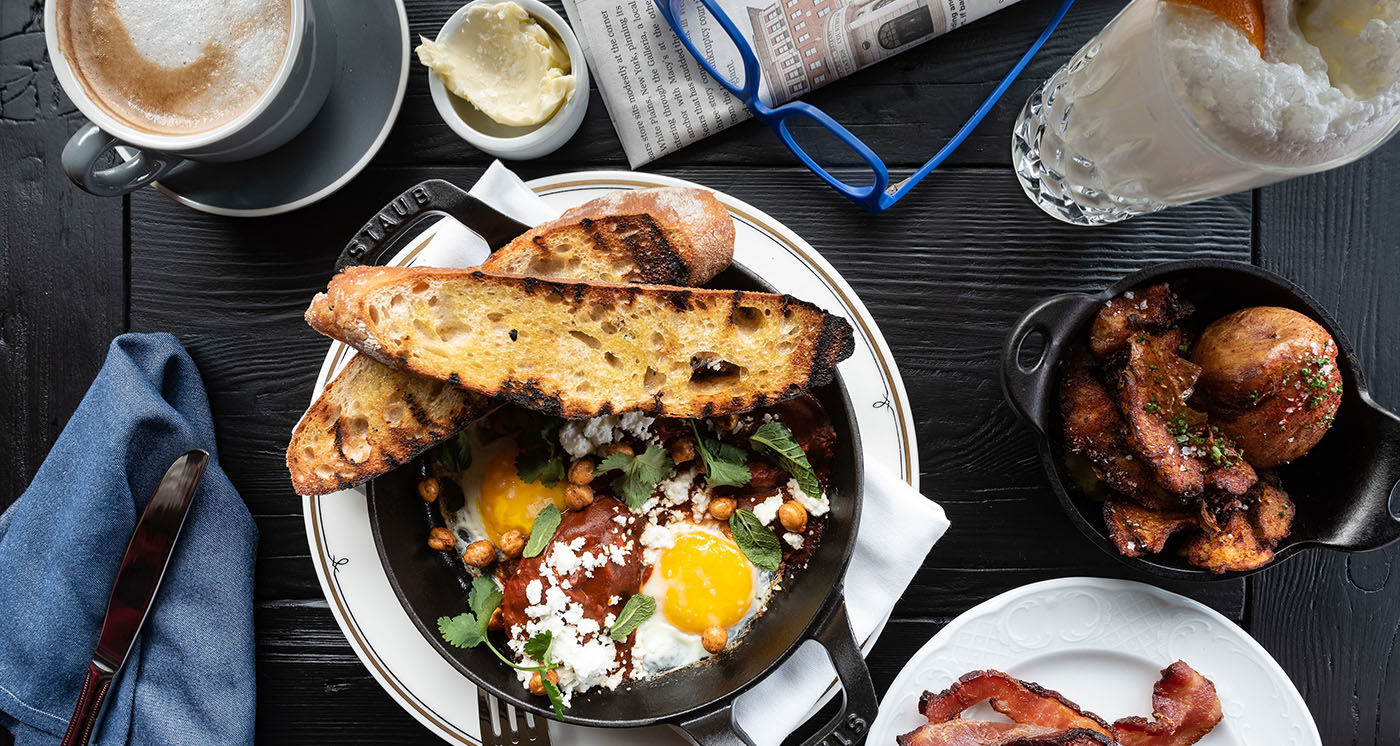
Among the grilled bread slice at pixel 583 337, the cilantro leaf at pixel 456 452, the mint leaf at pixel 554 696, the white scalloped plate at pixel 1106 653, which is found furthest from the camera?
the white scalloped plate at pixel 1106 653

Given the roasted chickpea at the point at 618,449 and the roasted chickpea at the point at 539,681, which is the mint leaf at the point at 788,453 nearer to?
the roasted chickpea at the point at 618,449

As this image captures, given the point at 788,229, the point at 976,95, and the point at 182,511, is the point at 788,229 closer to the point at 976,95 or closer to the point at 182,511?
the point at 976,95

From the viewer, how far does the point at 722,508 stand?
5.47 ft

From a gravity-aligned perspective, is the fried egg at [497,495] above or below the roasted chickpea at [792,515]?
below

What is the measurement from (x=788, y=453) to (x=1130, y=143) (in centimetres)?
81

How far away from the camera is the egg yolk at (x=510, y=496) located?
1.69 metres

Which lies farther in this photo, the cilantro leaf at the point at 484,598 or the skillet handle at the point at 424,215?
the cilantro leaf at the point at 484,598

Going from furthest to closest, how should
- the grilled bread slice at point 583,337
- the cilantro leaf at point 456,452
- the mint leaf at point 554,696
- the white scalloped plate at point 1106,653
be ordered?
the white scalloped plate at point 1106,653
the cilantro leaf at point 456,452
the mint leaf at point 554,696
the grilled bread slice at point 583,337

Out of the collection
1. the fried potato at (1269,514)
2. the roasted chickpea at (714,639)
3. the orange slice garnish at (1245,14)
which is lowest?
the roasted chickpea at (714,639)

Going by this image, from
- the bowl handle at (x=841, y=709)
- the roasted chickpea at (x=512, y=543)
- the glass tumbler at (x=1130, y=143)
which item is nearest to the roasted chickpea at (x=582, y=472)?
the roasted chickpea at (x=512, y=543)

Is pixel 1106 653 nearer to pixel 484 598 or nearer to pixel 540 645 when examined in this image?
pixel 540 645

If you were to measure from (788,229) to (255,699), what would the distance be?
1504 mm

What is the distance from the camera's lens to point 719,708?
62.6 inches

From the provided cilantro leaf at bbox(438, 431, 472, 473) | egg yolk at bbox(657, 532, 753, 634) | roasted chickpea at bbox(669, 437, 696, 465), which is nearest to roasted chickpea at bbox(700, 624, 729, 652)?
egg yolk at bbox(657, 532, 753, 634)
